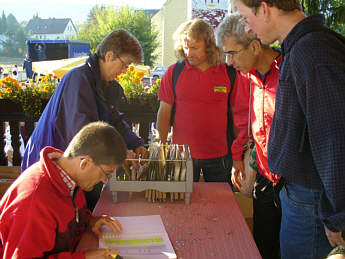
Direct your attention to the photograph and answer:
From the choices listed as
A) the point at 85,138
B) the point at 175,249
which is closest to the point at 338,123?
the point at 175,249

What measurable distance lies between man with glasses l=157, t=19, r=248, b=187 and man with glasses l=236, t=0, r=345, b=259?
983 millimetres

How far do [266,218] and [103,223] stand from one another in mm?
826

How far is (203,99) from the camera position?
7.20 ft

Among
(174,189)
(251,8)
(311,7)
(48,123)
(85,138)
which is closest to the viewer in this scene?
(251,8)

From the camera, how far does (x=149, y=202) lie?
A: 1.62 metres

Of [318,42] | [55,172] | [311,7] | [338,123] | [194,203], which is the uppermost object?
[311,7]

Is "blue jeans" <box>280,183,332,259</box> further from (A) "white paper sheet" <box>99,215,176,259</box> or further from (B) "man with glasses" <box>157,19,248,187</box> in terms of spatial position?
(B) "man with glasses" <box>157,19,248,187</box>

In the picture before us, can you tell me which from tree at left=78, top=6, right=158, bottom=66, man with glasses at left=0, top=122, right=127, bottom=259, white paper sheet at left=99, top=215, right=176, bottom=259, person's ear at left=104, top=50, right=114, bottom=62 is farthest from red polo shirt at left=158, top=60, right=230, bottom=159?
tree at left=78, top=6, right=158, bottom=66

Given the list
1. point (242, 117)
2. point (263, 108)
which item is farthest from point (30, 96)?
point (263, 108)

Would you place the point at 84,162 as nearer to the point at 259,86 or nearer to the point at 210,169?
the point at 259,86

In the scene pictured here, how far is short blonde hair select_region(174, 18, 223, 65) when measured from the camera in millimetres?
2143

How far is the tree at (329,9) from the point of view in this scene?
3.10 metres

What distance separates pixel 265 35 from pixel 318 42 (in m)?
0.22

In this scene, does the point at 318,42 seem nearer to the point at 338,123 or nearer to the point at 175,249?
the point at 338,123
